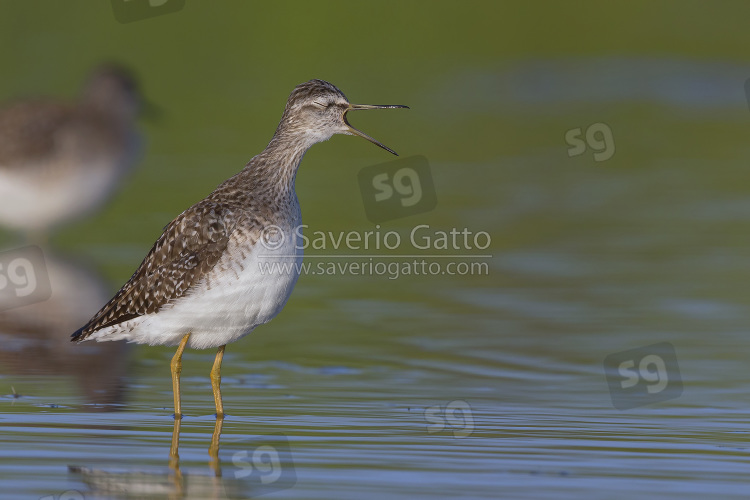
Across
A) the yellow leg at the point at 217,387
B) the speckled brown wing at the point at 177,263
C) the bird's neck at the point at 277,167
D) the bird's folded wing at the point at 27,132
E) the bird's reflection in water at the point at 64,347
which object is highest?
the bird's folded wing at the point at 27,132

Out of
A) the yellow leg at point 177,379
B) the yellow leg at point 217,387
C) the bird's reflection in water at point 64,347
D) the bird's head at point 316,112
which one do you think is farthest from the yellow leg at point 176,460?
the bird's head at point 316,112

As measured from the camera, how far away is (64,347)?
11.0 m

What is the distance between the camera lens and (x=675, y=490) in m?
7.16

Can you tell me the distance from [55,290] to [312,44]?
1772 centimetres

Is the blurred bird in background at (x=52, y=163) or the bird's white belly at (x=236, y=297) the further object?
the blurred bird in background at (x=52, y=163)

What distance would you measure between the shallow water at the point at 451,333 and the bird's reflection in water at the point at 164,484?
0.07 ft

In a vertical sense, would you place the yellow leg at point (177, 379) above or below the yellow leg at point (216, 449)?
above

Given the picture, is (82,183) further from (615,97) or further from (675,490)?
(615,97)

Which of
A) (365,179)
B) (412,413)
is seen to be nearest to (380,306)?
(412,413)

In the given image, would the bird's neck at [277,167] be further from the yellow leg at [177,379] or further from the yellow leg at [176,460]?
the yellow leg at [176,460]

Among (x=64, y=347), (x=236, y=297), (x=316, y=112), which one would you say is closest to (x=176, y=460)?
(x=236, y=297)

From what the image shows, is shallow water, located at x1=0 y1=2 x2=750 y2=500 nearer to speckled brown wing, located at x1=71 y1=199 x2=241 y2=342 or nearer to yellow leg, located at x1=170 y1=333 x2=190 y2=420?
yellow leg, located at x1=170 y1=333 x2=190 y2=420

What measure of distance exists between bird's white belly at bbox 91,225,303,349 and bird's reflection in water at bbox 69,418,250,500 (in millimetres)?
1573

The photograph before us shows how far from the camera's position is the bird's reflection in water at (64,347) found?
9.68 meters
